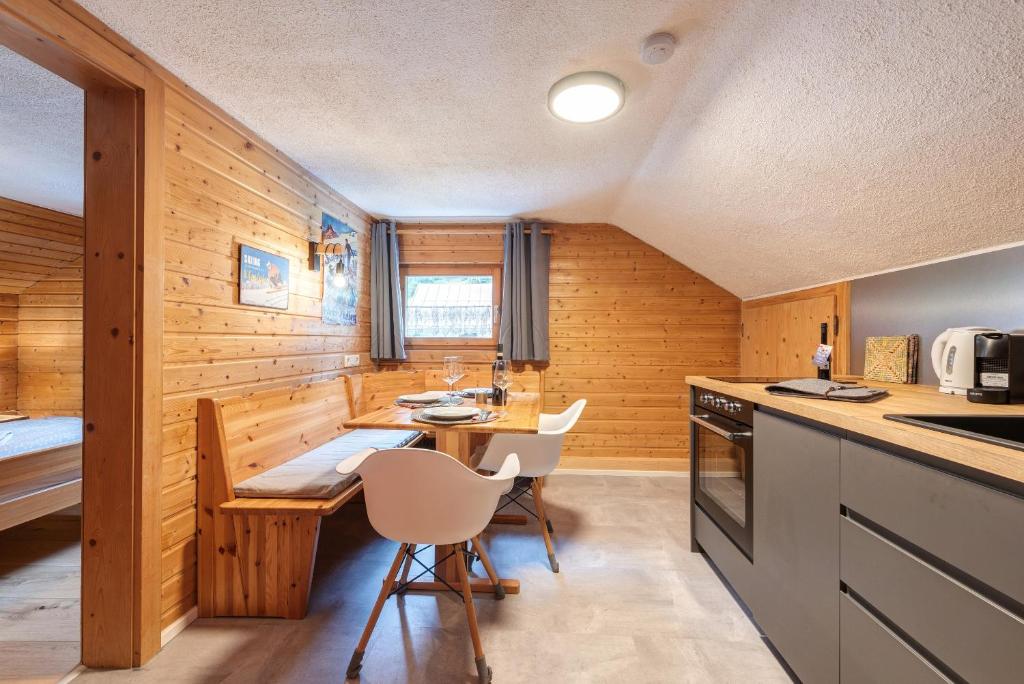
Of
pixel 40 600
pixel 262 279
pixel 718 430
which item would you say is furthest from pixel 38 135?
pixel 718 430

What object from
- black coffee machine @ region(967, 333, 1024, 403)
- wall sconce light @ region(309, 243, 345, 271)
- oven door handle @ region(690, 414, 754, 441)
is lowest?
oven door handle @ region(690, 414, 754, 441)

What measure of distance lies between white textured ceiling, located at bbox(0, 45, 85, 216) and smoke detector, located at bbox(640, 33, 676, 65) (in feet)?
7.33

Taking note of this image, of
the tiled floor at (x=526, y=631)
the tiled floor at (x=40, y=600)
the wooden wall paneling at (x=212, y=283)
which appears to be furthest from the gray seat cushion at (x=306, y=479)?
the tiled floor at (x=40, y=600)

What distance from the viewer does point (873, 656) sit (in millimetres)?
1037

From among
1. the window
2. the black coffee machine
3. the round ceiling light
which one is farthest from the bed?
the black coffee machine

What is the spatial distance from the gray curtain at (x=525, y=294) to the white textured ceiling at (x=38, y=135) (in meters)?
2.73

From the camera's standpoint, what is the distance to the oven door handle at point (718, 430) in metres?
1.72

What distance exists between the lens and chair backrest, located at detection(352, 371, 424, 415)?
10.5 ft

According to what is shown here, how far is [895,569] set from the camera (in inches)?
38.6

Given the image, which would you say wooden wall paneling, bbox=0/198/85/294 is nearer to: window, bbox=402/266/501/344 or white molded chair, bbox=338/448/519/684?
window, bbox=402/266/501/344

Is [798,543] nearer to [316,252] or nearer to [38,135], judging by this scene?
[316,252]

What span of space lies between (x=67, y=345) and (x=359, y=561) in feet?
10.4

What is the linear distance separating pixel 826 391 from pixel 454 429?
1.37m

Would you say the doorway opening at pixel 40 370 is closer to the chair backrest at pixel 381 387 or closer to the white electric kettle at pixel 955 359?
the chair backrest at pixel 381 387
